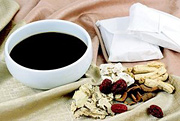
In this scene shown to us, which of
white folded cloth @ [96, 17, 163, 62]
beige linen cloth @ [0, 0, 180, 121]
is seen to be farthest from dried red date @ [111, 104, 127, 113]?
white folded cloth @ [96, 17, 163, 62]

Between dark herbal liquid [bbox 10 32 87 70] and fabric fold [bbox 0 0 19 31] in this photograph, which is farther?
fabric fold [bbox 0 0 19 31]

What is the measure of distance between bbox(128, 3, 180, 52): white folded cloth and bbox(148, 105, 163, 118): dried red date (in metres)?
0.18

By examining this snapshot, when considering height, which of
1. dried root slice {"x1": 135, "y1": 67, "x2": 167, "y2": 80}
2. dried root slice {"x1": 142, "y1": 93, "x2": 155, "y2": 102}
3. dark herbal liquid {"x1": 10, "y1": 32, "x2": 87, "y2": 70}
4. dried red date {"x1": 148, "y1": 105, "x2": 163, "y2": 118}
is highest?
dark herbal liquid {"x1": 10, "y1": 32, "x2": 87, "y2": 70}

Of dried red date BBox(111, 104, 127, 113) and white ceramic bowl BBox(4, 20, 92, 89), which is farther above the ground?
white ceramic bowl BBox(4, 20, 92, 89)

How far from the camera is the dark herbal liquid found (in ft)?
2.27

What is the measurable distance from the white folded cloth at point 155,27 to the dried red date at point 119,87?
0.14m

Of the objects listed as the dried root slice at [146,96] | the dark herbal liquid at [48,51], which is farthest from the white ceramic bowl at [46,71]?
the dried root slice at [146,96]

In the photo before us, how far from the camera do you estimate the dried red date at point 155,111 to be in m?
0.65

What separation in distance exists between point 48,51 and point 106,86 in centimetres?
13

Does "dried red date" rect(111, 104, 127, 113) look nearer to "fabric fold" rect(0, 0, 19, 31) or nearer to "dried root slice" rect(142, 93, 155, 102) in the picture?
"dried root slice" rect(142, 93, 155, 102)

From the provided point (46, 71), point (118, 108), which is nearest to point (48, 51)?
point (46, 71)

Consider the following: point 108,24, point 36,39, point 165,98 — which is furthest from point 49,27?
point 165,98

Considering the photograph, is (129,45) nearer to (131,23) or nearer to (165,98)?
(131,23)

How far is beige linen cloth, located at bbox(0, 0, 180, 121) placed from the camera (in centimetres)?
67
